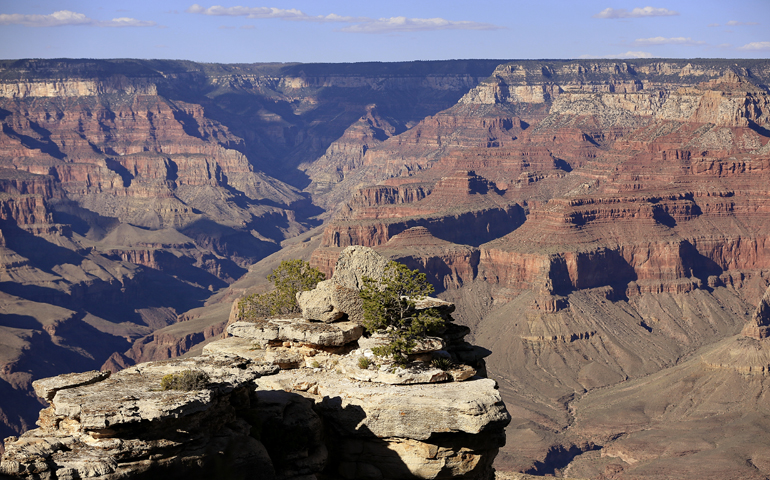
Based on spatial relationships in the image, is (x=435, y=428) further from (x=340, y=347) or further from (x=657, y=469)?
(x=657, y=469)

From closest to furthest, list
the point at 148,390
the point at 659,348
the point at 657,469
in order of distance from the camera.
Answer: the point at 148,390 < the point at 657,469 < the point at 659,348

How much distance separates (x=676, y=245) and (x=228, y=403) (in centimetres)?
16208

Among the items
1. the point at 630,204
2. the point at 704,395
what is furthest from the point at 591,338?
the point at 630,204

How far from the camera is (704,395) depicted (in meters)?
118

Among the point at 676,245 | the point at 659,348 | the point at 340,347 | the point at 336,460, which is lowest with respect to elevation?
the point at 659,348

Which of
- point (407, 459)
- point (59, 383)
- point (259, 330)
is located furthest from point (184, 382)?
point (259, 330)

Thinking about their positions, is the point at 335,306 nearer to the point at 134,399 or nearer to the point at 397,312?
the point at 397,312

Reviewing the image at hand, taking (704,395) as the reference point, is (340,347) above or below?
above

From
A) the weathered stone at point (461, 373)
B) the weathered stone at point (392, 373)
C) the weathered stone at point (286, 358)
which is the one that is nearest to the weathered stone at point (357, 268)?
the weathered stone at point (286, 358)

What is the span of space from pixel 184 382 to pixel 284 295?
18074 millimetres

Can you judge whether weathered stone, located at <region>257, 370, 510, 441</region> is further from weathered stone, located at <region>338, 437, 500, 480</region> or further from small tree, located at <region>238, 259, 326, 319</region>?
small tree, located at <region>238, 259, 326, 319</region>

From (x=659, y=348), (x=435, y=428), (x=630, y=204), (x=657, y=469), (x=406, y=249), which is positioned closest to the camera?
(x=435, y=428)

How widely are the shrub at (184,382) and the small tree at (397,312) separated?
834 centimetres

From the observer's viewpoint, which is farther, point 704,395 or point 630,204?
point 630,204
